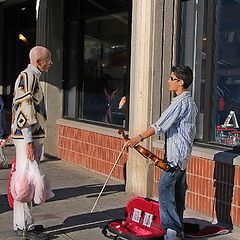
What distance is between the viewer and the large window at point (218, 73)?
6828mm

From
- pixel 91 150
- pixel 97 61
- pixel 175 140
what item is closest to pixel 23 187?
pixel 175 140

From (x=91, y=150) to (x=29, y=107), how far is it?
171 inches

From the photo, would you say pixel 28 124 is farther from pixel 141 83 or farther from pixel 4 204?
pixel 141 83

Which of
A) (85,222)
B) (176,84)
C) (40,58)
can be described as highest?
(40,58)

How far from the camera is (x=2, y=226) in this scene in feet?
20.0

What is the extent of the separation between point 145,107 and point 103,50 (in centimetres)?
279

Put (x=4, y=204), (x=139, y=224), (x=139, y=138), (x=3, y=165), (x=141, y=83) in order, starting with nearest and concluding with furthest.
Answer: (x=139, y=138) < (x=139, y=224) < (x=4, y=204) < (x=141, y=83) < (x=3, y=165)

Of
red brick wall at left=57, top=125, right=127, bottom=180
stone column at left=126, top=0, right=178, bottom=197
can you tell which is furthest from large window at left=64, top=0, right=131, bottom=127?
stone column at left=126, top=0, right=178, bottom=197

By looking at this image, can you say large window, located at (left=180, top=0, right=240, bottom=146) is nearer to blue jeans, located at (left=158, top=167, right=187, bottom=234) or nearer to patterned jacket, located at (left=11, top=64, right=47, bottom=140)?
blue jeans, located at (left=158, top=167, right=187, bottom=234)

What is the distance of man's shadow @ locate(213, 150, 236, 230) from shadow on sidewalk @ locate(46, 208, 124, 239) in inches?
47.1

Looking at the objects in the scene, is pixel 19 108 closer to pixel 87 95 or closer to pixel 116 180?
pixel 116 180

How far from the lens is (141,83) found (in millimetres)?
7488

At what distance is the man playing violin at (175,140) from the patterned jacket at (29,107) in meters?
0.97

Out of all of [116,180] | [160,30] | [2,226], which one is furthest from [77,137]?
[2,226]
